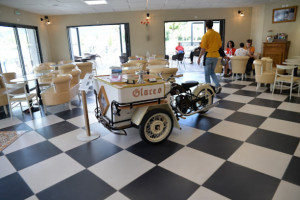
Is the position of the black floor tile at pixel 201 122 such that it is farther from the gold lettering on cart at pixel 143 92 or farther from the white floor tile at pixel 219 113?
the gold lettering on cart at pixel 143 92

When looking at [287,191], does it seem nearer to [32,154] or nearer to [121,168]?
[121,168]

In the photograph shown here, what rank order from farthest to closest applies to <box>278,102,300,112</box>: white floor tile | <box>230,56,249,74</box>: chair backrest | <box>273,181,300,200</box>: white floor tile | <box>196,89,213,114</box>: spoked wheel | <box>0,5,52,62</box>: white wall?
<box>0,5,52,62</box>: white wall < <box>230,56,249,74</box>: chair backrest < <box>278,102,300,112</box>: white floor tile < <box>196,89,213,114</box>: spoked wheel < <box>273,181,300,200</box>: white floor tile

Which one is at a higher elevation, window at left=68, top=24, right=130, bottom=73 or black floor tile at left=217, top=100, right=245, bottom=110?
window at left=68, top=24, right=130, bottom=73

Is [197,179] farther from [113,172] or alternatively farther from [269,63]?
[269,63]

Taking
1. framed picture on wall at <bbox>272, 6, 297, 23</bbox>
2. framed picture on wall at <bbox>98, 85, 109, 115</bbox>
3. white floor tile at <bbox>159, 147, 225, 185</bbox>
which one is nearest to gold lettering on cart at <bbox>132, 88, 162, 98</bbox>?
framed picture on wall at <bbox>98, 85, 109, 115</bbox>

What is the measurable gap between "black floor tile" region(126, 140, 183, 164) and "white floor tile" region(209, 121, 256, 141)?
82cm

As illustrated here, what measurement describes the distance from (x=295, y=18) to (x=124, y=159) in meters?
9.07

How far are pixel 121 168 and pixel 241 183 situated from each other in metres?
1.31

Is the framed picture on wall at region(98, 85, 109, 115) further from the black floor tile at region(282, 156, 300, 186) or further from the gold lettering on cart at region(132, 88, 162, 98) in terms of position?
Answer: the black floor tile at region(282, 156, 300, 186)

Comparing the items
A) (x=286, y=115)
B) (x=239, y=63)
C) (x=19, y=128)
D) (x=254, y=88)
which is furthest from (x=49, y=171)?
(x=239, y=63)

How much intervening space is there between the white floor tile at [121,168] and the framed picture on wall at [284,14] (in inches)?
352

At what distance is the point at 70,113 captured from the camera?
4.57m

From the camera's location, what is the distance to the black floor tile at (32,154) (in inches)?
107

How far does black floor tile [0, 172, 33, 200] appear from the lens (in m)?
2.12
